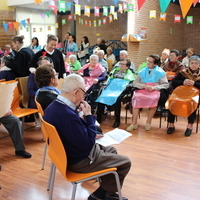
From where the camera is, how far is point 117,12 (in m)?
7.68

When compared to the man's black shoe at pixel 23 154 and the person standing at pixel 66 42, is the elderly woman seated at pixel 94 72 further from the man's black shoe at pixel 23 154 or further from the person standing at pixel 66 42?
the person standing at pixel 66 42

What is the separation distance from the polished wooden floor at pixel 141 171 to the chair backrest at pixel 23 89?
0.52 m

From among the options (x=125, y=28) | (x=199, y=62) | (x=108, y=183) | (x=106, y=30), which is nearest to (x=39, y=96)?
(x=108, y=183)

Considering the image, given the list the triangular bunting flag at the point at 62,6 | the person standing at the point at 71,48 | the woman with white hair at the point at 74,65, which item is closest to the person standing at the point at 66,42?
the person standing at the point at 71,48

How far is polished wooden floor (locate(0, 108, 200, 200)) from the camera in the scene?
2428mm

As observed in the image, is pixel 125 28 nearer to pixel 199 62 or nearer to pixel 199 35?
pixel 199 62

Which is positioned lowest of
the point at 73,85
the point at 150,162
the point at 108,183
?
the point at 150,162

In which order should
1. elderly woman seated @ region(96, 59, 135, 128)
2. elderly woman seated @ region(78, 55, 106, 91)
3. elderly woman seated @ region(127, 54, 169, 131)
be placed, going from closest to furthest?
elderly woman seated @ region(127, 54, 169, 131) < elderly woman seated @ region(96, 59, 135, 128) < elderly woman seated @ region(78, 55, 106, 91)

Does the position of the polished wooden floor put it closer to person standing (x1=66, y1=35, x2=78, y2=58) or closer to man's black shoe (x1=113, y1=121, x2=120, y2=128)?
man's black shoe (x1=113, y1=121, x2=120, y2=128)

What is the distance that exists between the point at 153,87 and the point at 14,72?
239 cm

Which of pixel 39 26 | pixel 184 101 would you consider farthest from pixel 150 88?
pixel 39 26

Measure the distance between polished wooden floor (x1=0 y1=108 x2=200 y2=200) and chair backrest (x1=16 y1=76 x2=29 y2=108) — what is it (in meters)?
Result: 0.52

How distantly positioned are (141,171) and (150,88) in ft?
5.70

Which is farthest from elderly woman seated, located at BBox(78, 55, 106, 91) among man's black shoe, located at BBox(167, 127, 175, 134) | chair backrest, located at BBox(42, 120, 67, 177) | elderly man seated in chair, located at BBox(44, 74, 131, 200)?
chair backrest, located at BBox(42, 120, 67, 177)
